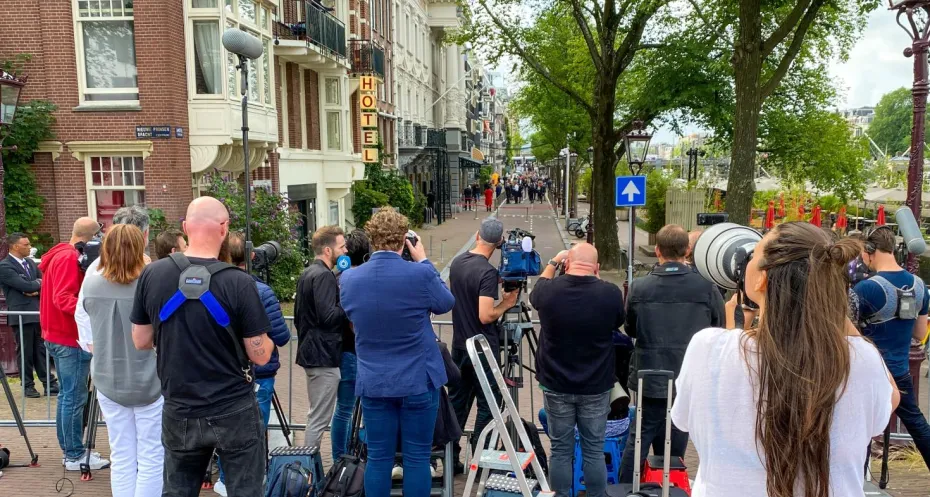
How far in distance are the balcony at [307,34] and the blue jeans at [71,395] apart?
512 inches

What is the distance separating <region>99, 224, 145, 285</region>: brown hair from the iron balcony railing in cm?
1408

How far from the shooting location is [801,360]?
6.12 ft

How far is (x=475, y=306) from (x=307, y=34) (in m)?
14.6

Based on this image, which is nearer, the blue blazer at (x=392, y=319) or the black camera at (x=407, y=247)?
the blue blazer at (x=392, y=319)

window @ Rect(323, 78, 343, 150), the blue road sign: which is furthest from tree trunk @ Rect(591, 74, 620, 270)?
the blue road sign

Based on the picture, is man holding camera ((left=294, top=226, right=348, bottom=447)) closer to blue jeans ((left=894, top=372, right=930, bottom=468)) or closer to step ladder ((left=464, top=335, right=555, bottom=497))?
step ladder ((left=464, top=335, right=555, bottom=497))

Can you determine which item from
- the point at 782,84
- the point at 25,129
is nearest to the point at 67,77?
the point at 25,129

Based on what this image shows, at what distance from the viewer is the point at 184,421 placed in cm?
334

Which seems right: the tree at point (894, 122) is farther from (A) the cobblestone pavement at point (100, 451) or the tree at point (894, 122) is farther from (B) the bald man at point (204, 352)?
(B) the bald man at point (204, 352)

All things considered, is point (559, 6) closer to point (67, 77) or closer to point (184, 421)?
point (67, 77)

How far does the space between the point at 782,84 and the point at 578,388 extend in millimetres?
21228

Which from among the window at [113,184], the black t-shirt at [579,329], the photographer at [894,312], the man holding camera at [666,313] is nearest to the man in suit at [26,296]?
the window at [113,184]

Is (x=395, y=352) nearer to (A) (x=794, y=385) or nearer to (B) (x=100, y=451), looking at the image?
(A) (x=794, y=385)

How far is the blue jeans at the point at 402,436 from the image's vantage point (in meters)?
3.95
